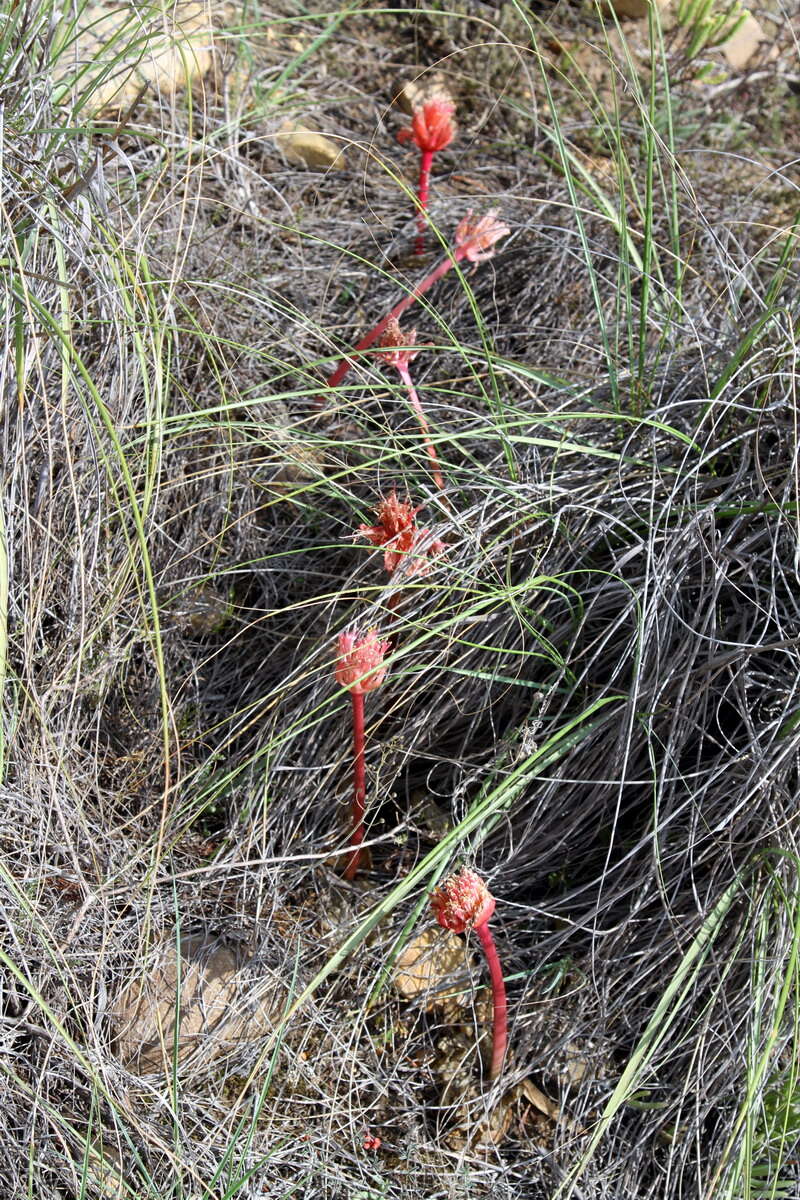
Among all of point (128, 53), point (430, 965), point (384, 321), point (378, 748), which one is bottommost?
point (430, 965)

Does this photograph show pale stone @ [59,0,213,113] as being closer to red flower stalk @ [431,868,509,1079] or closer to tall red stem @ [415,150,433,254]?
tall red stem @ [415,150,433,254]

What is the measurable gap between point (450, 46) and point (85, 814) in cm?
205

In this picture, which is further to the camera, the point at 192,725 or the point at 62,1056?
the point at 192,725

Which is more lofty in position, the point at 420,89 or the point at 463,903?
the point at 420,89

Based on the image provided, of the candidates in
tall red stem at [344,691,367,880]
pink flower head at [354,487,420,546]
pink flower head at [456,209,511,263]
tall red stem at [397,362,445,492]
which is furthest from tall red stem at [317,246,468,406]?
tall red stem at [344,691,367,880]

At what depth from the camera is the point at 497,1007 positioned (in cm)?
149

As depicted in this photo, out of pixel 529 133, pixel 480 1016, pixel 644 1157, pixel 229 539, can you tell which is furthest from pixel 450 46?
pixel 644 1157

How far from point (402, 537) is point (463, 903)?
0.54 meters

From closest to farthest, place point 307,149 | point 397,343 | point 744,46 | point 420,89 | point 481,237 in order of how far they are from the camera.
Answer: point 397,343 → point 481,237 → point 307,149 → point 420,89 → point 744,46

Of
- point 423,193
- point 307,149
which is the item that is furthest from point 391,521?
point 307,149

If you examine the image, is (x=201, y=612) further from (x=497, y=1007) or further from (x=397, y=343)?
(x=497, y=1007)

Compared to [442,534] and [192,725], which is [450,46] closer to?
[442,534]

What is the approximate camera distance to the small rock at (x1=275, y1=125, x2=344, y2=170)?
2.46 metres

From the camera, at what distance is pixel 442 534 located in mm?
1700
